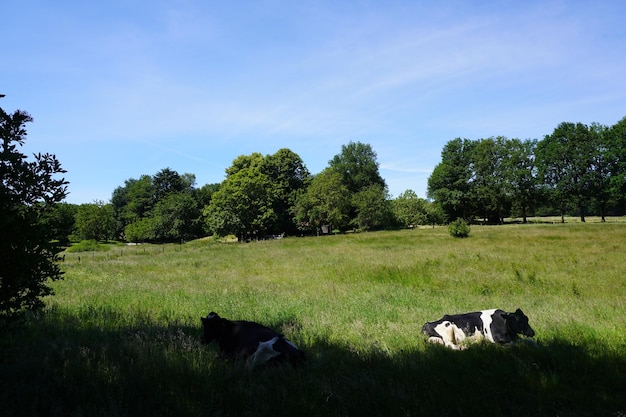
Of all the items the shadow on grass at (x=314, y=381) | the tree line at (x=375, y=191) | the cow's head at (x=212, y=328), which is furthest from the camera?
the tree line at (x=375, y=191)

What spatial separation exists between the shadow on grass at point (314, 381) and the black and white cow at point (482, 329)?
1.55 feet

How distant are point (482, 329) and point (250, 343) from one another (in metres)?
4.17

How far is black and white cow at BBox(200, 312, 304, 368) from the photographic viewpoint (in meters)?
5.06

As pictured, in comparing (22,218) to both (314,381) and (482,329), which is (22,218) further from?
(482,329)

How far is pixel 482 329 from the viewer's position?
6398mm

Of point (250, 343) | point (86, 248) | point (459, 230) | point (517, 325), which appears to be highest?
point (459, 230)

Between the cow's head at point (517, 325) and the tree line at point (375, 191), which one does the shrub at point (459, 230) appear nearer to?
the tree line at point (375, 191)

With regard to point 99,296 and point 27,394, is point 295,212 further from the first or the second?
point 27,394

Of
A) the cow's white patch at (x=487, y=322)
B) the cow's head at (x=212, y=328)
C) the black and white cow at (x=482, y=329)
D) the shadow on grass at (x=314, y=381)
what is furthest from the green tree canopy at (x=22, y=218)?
the cow's white patch at (x=487, y=322)

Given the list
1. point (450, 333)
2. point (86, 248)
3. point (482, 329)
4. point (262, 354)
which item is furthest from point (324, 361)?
point (86, 248)

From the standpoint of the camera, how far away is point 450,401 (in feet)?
12.8

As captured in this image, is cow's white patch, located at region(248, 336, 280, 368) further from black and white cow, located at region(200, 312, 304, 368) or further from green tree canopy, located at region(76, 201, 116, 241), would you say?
green tree canopy, located at region(76, 201, 116, 241)

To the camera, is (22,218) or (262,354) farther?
(262,354)

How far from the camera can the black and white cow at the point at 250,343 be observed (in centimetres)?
506
